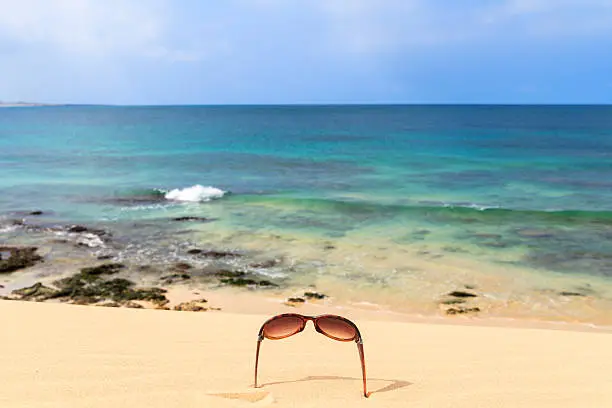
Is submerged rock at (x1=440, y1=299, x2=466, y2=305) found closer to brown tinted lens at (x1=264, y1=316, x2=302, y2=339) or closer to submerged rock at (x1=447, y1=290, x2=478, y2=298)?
submerged rock at (x1=447, y1=290, x2=478, y2=298)

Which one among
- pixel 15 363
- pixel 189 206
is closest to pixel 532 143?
pixel 189 206

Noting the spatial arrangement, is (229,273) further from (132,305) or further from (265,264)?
(132,305)

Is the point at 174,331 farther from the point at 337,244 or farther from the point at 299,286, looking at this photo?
the point at 337,244

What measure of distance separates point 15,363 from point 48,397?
81 centimetres

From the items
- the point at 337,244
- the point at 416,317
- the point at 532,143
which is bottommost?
the point at 416,317

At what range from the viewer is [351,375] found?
3.75 metres

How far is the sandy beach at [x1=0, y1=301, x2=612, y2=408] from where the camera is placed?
313cm

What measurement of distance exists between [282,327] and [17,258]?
11.0m

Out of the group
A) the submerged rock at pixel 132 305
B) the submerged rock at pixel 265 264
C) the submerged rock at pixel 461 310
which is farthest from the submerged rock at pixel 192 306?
the submerged rock at pixel 461 310

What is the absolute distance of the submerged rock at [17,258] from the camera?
11.3 meters

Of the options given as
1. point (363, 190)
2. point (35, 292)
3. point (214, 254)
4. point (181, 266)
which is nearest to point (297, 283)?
point (181, 266)

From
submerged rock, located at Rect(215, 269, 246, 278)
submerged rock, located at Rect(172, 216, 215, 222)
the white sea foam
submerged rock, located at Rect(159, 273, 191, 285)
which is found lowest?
submerged rock, located at Rect(159, 273, 191, 285)

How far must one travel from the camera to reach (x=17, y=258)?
11953mm

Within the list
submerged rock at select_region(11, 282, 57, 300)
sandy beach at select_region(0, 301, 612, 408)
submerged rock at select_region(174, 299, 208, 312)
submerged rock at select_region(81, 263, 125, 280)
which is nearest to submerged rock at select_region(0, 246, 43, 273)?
submerged rock at select_region(81, 263, 125, 280)
